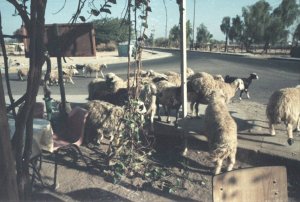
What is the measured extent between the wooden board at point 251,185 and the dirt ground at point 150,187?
2.21 metres

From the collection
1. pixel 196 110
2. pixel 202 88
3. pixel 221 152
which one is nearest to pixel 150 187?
pixel 221 152

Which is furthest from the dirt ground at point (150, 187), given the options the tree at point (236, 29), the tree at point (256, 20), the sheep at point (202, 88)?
the tree at point (236, 29)

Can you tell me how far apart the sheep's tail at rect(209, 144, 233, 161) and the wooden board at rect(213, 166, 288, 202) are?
97.8 inches

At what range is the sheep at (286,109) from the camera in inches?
254

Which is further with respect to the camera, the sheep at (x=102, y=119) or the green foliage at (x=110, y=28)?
the sheep at (x=102, y=119)

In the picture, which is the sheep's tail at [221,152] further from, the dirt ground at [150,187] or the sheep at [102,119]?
the sheep at [102,119]

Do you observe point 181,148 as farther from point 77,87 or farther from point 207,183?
point 77,87

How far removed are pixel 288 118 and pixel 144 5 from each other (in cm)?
359

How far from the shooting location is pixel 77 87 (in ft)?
51.0

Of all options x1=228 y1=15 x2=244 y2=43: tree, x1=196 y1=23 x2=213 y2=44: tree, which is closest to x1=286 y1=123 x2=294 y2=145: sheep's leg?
x1=228 y1=15 x2=244 y2=43: tree

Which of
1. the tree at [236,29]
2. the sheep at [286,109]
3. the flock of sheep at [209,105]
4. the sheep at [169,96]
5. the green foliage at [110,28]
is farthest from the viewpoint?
the tree at [236,29]

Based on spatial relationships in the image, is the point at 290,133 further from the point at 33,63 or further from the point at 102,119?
the point at 33,63

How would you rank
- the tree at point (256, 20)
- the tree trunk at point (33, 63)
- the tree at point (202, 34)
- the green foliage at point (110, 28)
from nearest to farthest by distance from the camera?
the tree trunk at point (33, 63)
the green foliage at point (110, 28)
the tree at point (256, 20)
the tree at point (202, 34)

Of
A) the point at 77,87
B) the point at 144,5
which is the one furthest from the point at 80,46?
the point at 77,87
